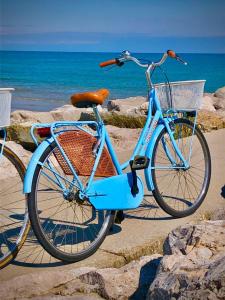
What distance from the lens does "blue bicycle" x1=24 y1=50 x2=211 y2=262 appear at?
4258 mm

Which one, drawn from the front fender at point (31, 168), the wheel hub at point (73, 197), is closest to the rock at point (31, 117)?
the wheel hub at point (73, 197)

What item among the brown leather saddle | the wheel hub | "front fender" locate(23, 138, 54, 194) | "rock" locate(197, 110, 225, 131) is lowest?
the wheel hub

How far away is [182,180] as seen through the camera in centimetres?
640

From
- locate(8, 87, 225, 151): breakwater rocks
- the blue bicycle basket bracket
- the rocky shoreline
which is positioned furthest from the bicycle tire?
locate(8, 87, 225, 151): breakwater rocks

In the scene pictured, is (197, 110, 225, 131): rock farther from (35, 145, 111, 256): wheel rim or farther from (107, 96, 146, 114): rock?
(35, 145, 111, 256): wheel rim

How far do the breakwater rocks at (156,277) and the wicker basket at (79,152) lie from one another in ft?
2.58

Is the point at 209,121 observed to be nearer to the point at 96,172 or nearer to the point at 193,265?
the point at 96,172

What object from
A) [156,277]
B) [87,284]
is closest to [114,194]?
[87,284]

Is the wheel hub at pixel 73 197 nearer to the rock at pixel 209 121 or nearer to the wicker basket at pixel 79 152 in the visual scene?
the wicker basket at pixel 79 152

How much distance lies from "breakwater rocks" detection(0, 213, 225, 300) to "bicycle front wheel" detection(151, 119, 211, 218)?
1381 mm

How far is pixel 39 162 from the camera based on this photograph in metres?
4.11

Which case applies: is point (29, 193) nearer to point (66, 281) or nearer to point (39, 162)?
point (39, 162)

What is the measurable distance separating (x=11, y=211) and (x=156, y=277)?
2467mm

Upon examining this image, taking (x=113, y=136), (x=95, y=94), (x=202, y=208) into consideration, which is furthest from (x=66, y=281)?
(x=113, y=136)
